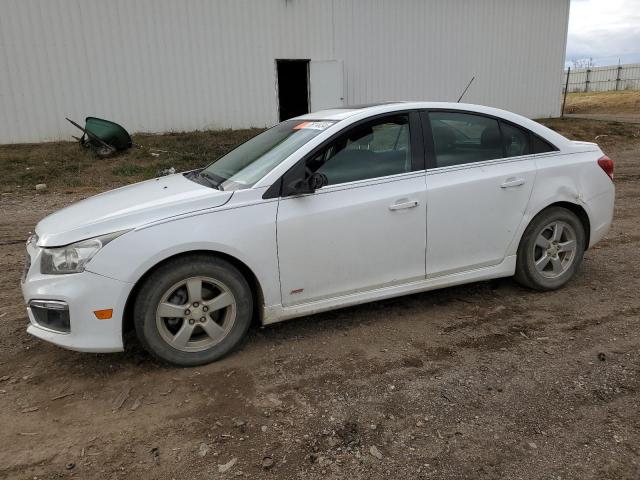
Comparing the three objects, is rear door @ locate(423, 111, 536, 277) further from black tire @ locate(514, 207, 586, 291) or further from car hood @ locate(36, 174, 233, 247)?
car hood @ locate(36, 174, 233, 247)

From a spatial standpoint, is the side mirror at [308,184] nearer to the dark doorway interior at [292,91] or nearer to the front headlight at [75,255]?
the front headlight at [75,255]

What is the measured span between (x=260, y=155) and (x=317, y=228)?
2.72 ft

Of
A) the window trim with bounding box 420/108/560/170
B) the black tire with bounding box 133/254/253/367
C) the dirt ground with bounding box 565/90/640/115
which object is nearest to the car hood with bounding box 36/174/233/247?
the black tire with bounding box 133/254/253/367

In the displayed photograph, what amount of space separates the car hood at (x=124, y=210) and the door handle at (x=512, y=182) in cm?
215

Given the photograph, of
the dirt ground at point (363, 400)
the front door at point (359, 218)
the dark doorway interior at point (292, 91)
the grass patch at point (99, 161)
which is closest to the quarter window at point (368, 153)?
the front door at point (359, 218)

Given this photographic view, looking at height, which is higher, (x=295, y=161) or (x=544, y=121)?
(x=295, y=161)

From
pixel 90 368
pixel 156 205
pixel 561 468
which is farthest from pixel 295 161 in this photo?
pixel 561 468

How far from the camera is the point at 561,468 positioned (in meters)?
2.42

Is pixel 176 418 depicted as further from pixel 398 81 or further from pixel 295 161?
pixel 398 81

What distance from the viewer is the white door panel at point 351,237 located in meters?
3.49

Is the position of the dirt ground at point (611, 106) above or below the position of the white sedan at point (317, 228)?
below

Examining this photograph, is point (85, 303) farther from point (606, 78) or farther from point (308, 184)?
point (606, 78)

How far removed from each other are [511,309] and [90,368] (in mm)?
3162

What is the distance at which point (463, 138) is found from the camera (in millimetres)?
4133
